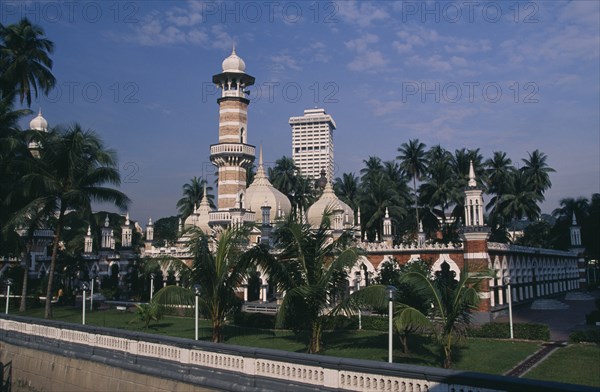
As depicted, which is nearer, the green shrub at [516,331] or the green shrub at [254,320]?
the green shrub at [516,331]

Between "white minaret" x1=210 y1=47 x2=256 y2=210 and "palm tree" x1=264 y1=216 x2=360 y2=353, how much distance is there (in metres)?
30.8

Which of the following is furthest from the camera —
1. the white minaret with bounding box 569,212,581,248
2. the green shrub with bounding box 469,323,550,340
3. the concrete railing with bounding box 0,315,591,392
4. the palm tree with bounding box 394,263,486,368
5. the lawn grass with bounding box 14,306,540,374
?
the white minaret with bounding box 569,212,581,248

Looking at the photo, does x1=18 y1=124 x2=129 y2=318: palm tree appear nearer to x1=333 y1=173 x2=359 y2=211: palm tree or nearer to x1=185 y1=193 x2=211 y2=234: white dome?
x1=185 y1=193 x2=211 y2=234: white dome

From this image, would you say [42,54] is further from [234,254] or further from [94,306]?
[234,254]

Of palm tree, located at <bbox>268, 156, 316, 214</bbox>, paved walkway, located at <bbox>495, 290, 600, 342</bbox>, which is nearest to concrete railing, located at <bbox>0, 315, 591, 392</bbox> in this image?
paved walkway, located at <bbox>495, 290, 600, 342</bbox>

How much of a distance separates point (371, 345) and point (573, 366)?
7434 mm

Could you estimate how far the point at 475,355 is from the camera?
64.5ft

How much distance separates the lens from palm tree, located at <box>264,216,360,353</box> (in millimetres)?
18094

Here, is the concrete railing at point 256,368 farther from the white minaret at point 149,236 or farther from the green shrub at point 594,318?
the white minaret at point 149,236

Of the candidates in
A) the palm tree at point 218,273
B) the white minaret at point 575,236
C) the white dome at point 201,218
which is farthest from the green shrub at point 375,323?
the white minaret at point 575,236

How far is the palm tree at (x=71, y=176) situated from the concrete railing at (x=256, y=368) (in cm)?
1474

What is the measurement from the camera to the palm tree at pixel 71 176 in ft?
103

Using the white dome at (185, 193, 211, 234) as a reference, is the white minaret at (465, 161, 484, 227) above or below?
below

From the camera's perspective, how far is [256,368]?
12.7 m
